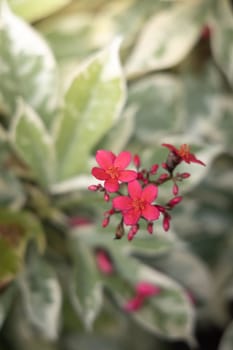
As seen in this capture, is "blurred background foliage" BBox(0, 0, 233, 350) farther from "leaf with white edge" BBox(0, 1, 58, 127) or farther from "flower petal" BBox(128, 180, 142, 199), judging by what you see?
"flower petal" BBox(128, 180, 142, 199)

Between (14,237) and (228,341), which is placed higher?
(14,237)

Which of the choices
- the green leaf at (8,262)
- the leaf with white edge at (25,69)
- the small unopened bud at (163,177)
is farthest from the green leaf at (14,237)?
the small unopened bud at (163,177)

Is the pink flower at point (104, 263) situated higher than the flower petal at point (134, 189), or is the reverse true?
the pink flower at point (104, 263)

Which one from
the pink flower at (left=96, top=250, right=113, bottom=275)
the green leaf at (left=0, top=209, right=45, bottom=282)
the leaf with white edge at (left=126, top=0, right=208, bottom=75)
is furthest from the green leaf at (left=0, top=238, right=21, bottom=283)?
the leaf with white edge at (left=126, top=0, right=208, bottom=75)

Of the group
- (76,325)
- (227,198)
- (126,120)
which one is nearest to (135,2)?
(126,120)

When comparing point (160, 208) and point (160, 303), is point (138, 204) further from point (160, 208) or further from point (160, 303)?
point (160, 303)

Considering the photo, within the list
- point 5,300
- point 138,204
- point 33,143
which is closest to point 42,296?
point 5,300

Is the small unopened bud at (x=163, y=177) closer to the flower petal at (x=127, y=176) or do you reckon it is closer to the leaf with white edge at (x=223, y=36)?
the flower petal at (x=127, y=176)
